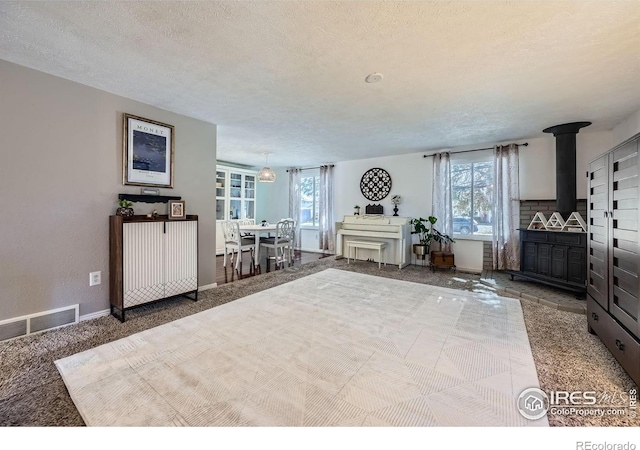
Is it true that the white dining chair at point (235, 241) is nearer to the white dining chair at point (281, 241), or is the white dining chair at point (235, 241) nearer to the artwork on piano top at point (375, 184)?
the white dining chair at point (281, 241)

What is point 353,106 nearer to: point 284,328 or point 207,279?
point 284,328

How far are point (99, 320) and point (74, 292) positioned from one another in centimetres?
36

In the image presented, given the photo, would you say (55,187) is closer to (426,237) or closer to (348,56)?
(348,56)

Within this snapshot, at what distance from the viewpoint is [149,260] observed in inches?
110

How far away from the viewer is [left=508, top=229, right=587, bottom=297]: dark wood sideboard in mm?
3320

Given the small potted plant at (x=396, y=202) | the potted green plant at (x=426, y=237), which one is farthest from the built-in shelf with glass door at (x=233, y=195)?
the potted green plant at (x=426, y=237)

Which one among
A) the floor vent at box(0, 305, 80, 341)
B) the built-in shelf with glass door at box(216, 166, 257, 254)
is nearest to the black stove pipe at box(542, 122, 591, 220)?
the floor vent at box(0, 305, 80, 341)

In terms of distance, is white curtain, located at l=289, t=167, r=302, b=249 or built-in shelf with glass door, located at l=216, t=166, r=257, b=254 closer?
built-in shelf with glass door, located at l=216, t=166, r=257, b=254

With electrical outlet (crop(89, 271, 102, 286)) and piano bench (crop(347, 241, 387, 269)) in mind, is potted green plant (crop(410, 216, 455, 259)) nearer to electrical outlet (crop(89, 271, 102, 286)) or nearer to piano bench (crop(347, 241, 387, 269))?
piano bench (crop(347, 241, 387, 269))

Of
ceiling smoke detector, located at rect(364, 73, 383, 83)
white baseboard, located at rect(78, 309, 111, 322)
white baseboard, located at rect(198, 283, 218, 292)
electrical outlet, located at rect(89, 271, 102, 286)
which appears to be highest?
ceiling smoke detector, located at rect(364, 73, 383, 83)

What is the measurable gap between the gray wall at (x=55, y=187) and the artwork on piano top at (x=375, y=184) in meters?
4.42

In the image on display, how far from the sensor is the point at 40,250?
2361 mm

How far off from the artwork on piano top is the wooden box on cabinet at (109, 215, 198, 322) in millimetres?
4095

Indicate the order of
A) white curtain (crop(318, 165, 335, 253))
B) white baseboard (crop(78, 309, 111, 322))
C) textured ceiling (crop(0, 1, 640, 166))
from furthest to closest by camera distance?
white curtain (crop(318, 165, 335, 253)), white baseboard (crop(78, 309, 111, 322)), textured ceiling (crop(0, 1, 640, 166))
